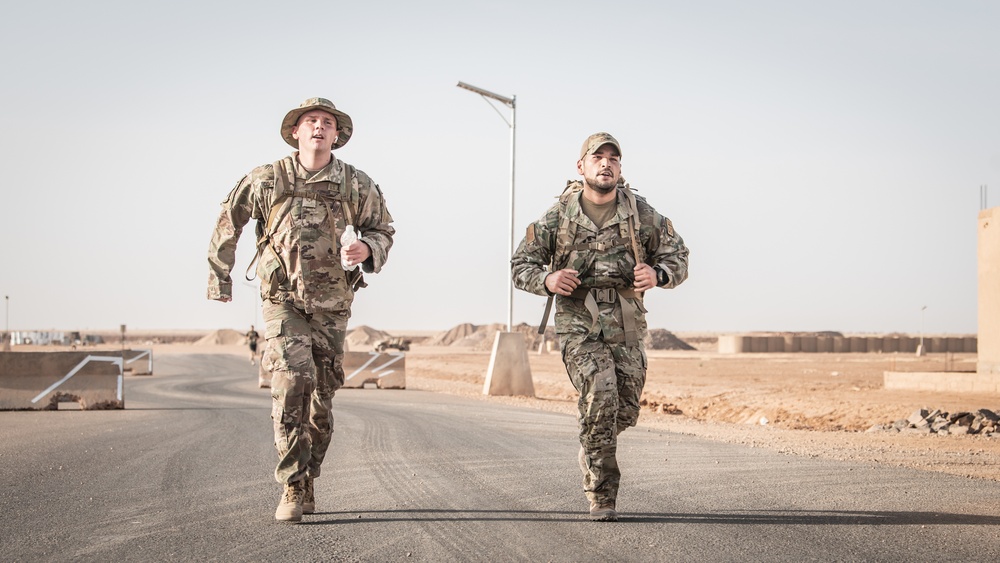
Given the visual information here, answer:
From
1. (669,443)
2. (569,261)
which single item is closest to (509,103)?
(669,443)

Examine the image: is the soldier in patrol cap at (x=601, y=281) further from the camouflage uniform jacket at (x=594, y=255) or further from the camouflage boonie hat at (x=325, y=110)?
the camouflage boonie hat at (x=325, y=110)

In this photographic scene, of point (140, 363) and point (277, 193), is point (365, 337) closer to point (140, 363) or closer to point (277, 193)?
point (140, 363)

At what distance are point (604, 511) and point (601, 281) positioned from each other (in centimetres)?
138

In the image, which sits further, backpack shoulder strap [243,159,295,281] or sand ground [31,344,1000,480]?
sand ground [31,344,1000,480]

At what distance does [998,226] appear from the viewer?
736 inches

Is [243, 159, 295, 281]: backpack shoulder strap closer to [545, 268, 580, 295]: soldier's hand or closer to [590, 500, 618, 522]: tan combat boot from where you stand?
[545, 268, 580, 295]: soldier's hand

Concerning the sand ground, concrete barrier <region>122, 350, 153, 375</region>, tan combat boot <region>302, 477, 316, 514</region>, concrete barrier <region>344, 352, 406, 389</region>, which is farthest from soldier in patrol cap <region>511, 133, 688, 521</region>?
concrete barrier <region>122, 350, 153, 375</region>

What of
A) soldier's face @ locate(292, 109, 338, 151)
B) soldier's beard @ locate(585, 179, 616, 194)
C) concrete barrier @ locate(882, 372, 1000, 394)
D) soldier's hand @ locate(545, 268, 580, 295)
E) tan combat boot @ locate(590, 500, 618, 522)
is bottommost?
tan combat boot @ locate(590, 500, 618, 522)

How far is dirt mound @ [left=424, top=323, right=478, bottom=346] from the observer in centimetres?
11612

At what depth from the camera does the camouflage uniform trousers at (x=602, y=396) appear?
6195 millimetres

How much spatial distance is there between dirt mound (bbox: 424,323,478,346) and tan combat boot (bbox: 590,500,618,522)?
108141 mm

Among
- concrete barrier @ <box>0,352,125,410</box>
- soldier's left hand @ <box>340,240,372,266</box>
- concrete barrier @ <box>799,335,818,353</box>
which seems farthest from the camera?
concrete barrier @ <box>799,335,818,353</box>

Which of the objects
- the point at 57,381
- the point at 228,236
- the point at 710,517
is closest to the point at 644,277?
the point at 710,517

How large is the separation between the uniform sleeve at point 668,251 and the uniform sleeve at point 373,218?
1657 mm
